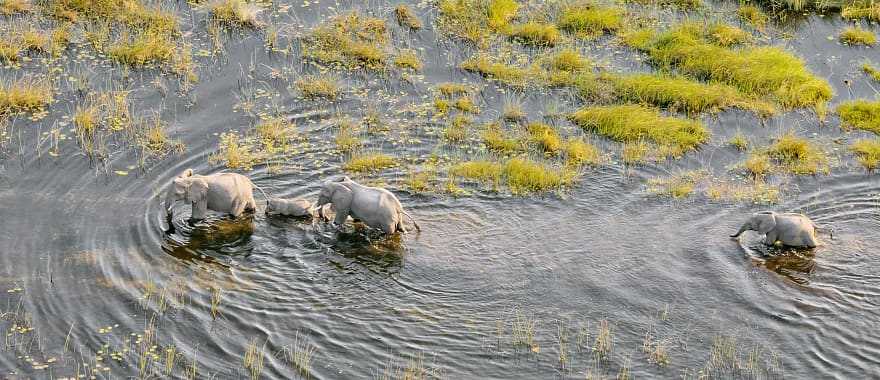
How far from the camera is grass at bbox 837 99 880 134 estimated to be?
2152 cm

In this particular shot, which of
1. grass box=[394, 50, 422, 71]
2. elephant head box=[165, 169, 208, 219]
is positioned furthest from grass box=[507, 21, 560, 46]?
elephant head box=[165, 169, 208, 219]

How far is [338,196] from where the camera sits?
17062 millimetres

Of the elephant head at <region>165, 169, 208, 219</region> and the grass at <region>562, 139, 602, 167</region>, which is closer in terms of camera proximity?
the elephant head at <region>165, 169, 208, 219</region>

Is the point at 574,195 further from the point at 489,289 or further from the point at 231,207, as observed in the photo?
the point at 231,207

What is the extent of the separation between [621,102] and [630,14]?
445cm

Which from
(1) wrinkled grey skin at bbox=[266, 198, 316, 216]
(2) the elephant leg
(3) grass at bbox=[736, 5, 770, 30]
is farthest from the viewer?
(3) grass at bbox=[736, 5, 770, 30]

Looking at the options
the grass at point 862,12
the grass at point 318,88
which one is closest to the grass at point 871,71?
the grass at point 862,12

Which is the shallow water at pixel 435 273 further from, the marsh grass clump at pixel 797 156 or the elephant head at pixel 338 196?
the elephant head at pixel 338 196

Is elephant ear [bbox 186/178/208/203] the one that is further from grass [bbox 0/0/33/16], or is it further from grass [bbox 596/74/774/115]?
grass [bbox 0/0/33/16]

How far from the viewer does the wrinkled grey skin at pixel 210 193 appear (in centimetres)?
1698

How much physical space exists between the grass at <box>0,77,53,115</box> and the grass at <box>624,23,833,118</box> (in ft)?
38.2

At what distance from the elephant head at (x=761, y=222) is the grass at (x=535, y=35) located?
8247 mm

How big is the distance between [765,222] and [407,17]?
10.5 m

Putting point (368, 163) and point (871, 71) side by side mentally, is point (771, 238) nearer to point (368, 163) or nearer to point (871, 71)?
point (368, 163)
